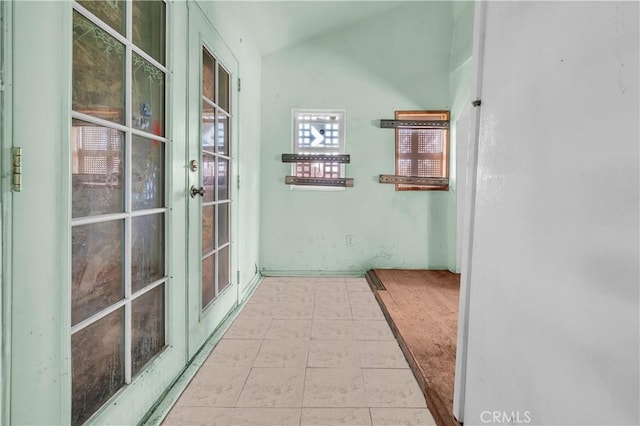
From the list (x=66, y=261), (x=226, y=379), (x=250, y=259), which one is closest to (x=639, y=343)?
(x=66, y=261)

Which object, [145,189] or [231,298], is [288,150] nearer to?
[231,298]

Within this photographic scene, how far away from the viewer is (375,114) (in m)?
3.42

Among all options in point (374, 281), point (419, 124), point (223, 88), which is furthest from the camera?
point (419, 124)

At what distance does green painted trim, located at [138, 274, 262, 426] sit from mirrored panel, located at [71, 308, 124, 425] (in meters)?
0.25

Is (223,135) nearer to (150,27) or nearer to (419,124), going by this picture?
(150,27)

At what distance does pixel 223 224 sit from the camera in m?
2.27

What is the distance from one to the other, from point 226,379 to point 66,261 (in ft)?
3.44

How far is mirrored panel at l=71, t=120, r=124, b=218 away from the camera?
948 millimetres

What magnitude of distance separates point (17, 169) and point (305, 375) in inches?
58.3

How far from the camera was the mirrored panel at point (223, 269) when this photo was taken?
2.19 m

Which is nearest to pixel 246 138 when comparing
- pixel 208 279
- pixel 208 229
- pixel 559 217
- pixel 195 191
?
pixel 208 229

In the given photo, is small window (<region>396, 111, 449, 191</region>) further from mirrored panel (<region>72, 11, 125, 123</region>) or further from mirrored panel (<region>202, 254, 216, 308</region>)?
mirrored panel (<region>72, 11, 125, 123</region>)

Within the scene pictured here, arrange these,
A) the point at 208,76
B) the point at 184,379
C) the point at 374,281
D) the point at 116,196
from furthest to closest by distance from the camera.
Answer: the point at 374,281 < the point at 208,76 < the point at 184,379 < the point at 116,196

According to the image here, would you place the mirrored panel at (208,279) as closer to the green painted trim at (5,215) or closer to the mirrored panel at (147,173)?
the mirrored panel at (147,173)
